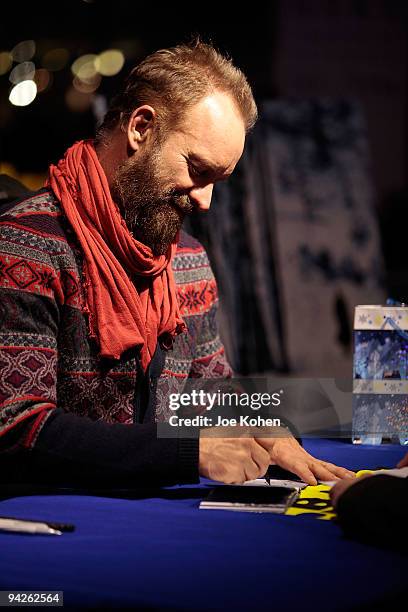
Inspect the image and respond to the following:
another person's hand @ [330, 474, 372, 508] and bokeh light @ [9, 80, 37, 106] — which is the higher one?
bokeh light @ [9, 80, 37, 106]

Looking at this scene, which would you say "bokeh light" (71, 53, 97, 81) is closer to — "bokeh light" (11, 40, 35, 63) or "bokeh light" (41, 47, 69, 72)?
"bokeh light" (41, 47, 69, 72)

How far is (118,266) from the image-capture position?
2129mm

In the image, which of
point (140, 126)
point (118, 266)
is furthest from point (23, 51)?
point (118, 266)

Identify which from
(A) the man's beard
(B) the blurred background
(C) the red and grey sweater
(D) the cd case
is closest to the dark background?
(B) the blurred background

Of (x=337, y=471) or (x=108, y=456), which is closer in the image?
(x=108, y=456)

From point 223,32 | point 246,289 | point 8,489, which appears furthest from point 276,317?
→ point 8,489

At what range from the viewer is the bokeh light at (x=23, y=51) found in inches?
197

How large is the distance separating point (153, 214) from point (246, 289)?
3.12 metres

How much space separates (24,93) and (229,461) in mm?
3918

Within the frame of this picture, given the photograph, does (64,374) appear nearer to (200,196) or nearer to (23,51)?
(200,196)

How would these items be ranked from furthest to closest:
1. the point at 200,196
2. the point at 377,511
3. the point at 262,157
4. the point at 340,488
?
the point at 262,157 < the point at 200,196 < the point at 340,488 < the point at 377,511

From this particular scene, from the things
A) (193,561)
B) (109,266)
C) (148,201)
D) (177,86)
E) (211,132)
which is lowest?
(193,561)

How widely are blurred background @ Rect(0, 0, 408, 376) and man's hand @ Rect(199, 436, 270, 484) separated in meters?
3.05

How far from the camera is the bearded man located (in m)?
1.83
